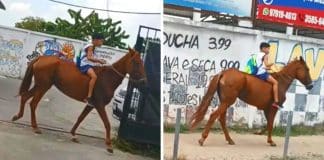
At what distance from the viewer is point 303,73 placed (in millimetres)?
3693

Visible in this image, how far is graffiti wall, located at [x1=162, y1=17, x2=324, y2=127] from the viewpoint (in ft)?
10.3

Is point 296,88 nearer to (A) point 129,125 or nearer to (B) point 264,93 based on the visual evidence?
(B) point 264,93

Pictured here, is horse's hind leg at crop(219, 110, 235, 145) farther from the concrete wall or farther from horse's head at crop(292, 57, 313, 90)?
the concrete wall

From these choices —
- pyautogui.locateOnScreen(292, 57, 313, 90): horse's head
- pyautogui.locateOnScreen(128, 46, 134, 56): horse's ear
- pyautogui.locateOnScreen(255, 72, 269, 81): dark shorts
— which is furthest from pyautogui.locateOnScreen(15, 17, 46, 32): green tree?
pyautogui.locateOnScreen(292, 57, 313, 90): horse's head

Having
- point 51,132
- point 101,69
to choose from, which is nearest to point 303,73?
point 101,69

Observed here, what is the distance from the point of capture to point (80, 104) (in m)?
2.54

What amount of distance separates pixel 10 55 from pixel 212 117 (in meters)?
1.39

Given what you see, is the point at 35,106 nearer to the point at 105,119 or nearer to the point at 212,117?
the point at 105,119

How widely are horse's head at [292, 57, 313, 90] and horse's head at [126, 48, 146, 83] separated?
1446 millimetres

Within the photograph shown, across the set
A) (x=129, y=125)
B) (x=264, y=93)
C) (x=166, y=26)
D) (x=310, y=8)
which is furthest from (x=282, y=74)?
(x=129, y=125)

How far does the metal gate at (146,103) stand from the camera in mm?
2562

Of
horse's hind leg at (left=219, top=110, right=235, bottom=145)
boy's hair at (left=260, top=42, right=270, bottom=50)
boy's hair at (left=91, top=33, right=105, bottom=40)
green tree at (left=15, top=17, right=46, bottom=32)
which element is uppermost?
green tree at (left=15, top=17, right=46, bottom=32)

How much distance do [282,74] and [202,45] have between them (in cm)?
62

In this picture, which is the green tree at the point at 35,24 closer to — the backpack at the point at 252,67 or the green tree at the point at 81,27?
the green tree at the point at 81,27
